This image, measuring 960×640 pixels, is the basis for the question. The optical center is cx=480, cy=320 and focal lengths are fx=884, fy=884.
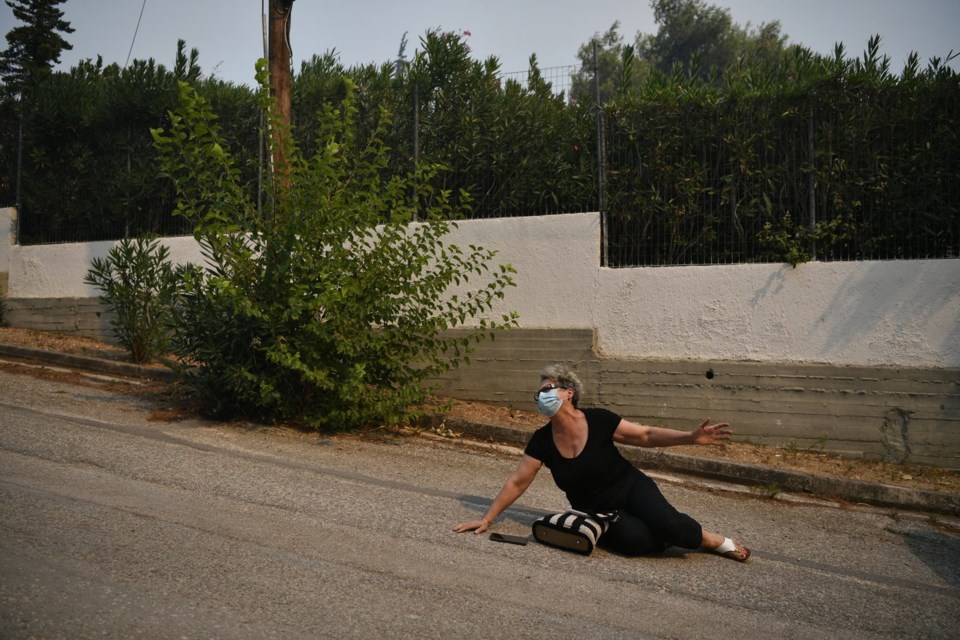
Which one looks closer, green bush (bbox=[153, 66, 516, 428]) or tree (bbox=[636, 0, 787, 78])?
green bush (bbox=[153, 66, 516, 428])

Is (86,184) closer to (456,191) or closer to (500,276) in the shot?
(456,191)

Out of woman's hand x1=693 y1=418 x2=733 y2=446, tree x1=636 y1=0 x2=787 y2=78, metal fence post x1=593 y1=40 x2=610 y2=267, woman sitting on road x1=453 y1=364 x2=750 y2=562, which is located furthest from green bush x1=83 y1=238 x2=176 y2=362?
tree x1=636 y1=0 x2=787 y2=78

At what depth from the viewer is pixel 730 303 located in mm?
9320

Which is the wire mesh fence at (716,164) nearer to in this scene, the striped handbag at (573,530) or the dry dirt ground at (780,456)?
the dry dirt ground at (780,456)

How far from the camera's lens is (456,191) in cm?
1139

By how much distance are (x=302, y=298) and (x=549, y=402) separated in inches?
145

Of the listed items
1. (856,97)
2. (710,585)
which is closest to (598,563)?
(710,585)

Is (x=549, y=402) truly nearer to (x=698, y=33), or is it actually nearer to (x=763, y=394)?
(x=763, y=394)

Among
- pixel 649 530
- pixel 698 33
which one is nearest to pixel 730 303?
pixel 649 530

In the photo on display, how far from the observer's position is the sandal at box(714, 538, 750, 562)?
5.68m

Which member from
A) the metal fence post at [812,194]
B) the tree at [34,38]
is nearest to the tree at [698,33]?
the tree at [34,38]

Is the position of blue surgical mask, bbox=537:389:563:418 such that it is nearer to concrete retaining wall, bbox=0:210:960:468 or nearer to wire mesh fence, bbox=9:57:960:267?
concrete retaining wall, bbox=0:210:960:468

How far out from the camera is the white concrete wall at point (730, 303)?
850 centimetres

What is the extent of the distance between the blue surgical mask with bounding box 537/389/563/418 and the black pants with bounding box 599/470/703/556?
77 cm
